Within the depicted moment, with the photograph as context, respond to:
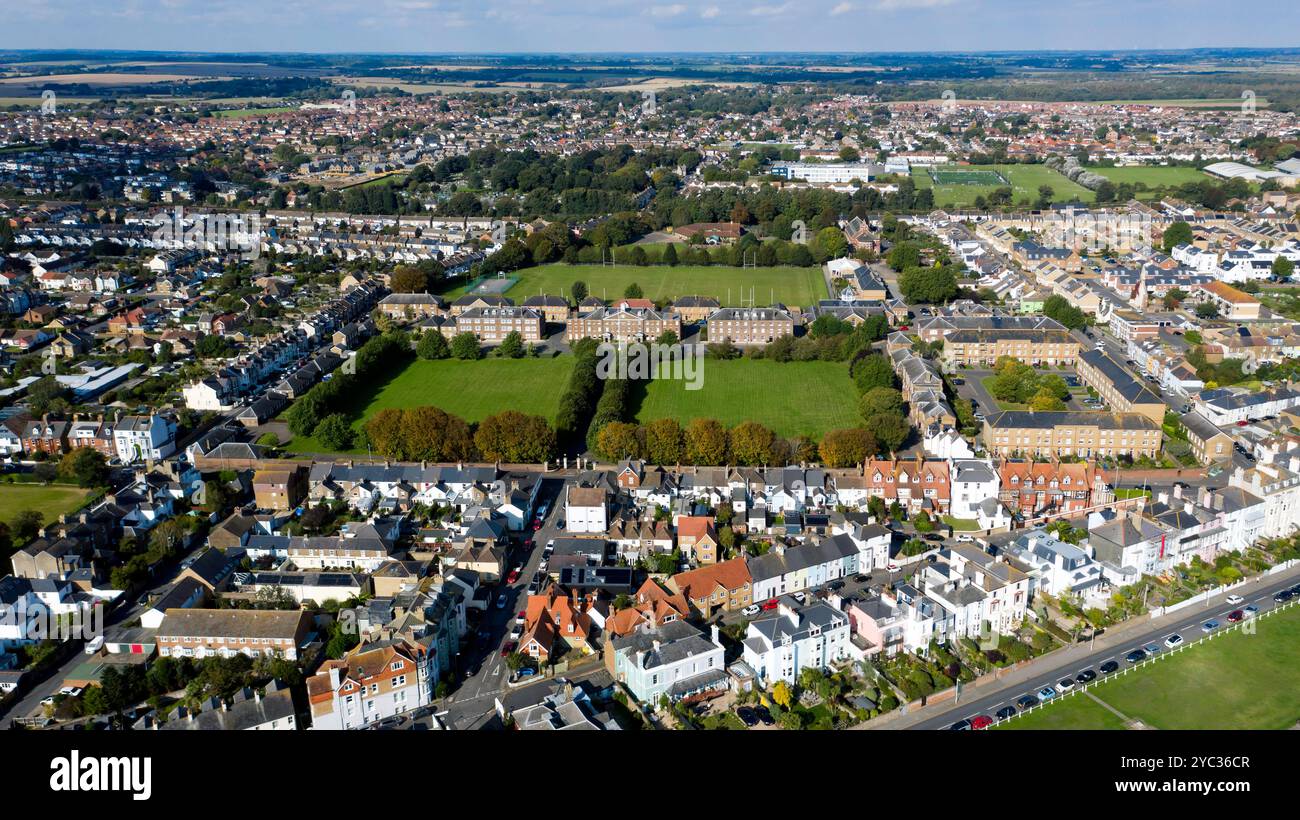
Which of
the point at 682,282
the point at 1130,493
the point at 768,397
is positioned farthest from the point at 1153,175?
the point at 1130,493

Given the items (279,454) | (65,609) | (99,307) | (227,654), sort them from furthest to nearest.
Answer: (99,307), (279,454), (65,609), (227,654)

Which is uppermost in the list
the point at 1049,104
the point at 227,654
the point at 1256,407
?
the point at 1049,104

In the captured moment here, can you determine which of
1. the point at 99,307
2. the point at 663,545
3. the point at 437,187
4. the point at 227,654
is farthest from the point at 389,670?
the point at 437,187

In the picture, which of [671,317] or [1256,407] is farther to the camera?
[671,317]

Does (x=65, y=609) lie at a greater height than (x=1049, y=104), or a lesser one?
lesser

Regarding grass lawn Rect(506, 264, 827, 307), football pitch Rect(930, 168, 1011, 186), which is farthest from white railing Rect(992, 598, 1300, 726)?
football pitch Rect(930, 168, 1011, 186)
